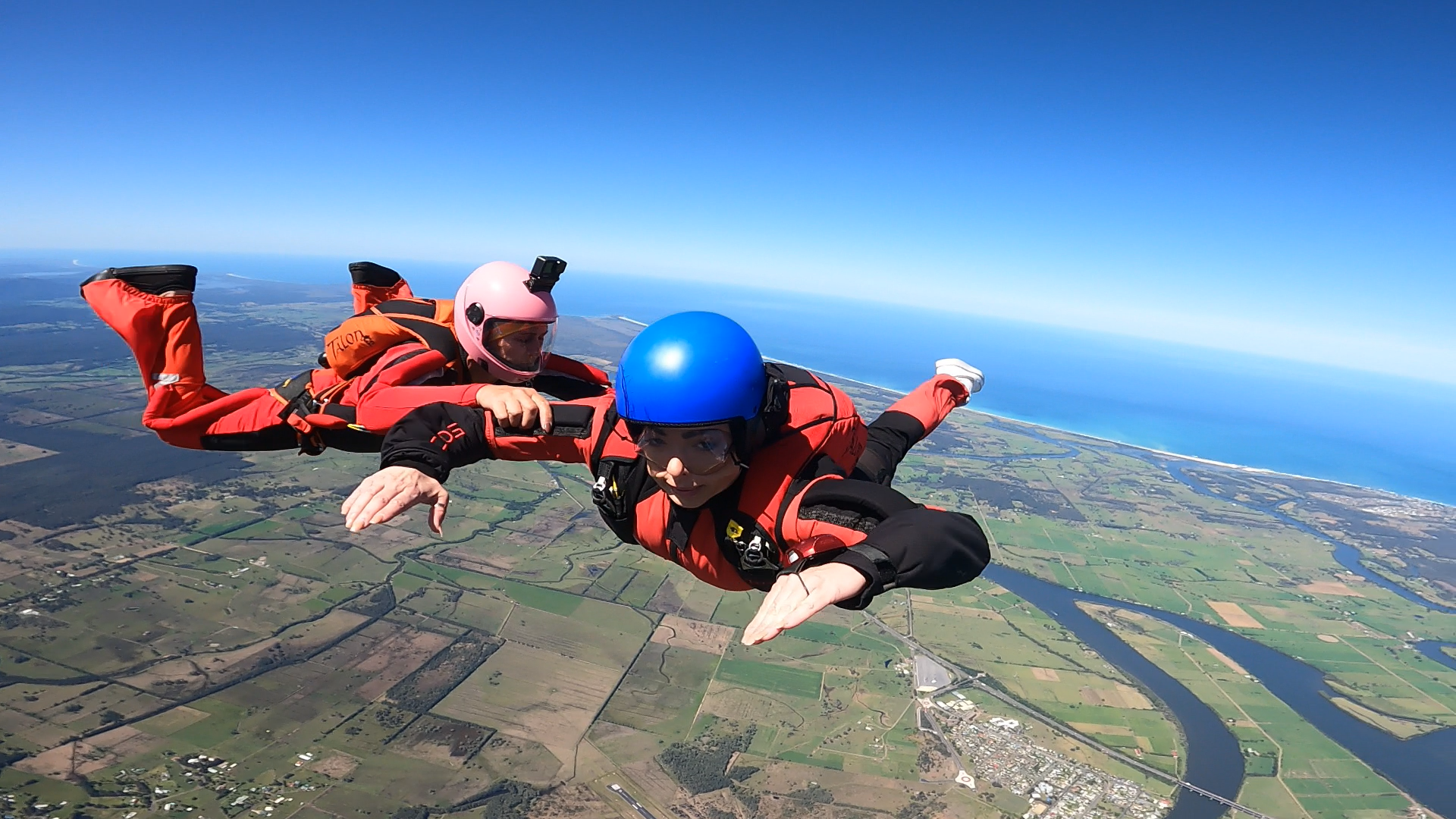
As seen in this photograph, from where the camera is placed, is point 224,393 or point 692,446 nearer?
point 692,446

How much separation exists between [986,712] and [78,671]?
33360mm

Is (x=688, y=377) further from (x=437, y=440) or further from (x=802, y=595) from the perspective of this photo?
(x=437, y=440)

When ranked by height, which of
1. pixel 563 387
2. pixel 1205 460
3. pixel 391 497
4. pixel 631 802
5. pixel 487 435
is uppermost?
pixel 563 387

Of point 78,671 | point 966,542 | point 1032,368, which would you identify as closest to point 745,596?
point 78,671

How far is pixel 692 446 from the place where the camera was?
268 cm

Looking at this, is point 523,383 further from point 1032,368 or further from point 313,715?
point 1032,368

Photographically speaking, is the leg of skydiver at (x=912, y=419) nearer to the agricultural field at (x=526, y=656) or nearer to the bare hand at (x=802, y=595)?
the bare hand at (x=802, y=595)

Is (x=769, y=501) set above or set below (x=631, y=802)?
above

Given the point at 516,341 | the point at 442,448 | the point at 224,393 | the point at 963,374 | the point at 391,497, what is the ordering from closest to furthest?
the point at 391,497 < the point at 442,448 < the point at 224,393 < the point at 516,341 < the point at 963,374

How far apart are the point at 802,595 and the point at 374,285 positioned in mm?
5453

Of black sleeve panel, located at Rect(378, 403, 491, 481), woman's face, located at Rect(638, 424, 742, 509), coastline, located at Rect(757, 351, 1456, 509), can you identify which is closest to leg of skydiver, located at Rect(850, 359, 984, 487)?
woman's face, located at Rect(638, 424, 742, 509)

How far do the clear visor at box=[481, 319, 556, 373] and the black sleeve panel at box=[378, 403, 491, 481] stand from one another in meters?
1.08

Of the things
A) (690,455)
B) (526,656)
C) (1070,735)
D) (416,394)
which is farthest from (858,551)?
(1070,735)

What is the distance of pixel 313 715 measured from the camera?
2066 cm
